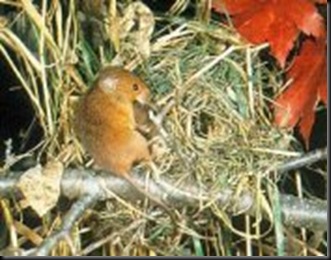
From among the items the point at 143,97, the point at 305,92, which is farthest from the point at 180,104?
the point at 305,92

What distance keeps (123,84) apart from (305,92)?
0.33 metres

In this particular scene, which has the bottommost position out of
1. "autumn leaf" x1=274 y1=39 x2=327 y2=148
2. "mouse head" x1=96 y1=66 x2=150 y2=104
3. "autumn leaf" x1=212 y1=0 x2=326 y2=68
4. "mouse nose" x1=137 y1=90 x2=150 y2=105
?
"autumn leaf" x1=274 y1=39 x2=327 y2=148

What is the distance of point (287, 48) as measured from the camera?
1.49 m

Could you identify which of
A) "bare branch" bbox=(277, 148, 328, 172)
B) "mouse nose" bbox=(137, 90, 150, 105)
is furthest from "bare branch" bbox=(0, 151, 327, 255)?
"mouse nose" bbox=(137, 90, 150, 105)

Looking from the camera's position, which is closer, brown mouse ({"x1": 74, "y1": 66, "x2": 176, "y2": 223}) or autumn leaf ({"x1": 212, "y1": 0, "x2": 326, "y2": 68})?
brown mouse ({"x1": 74, "y1": 66, "x2": 176, "y2": 223})

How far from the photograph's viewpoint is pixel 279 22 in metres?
1.50

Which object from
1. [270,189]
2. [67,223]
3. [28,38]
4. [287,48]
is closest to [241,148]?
[270,189]

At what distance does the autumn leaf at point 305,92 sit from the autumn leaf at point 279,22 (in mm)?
36

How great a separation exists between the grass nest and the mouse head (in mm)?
68

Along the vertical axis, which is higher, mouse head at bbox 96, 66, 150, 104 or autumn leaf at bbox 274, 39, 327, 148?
mouse head at bbox 96, 66, 150, 104

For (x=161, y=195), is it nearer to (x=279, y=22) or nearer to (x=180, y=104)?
(x=180, y=104)

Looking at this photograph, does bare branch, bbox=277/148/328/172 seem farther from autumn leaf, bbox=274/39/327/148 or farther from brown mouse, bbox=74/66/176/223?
brown mouse, bbox=74/66/176/223

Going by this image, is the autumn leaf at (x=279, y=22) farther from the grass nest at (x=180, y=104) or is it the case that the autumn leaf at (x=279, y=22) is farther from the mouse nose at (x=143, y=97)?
the mouse nose at (x=143, y=97)

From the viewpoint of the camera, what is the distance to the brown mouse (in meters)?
1.38
